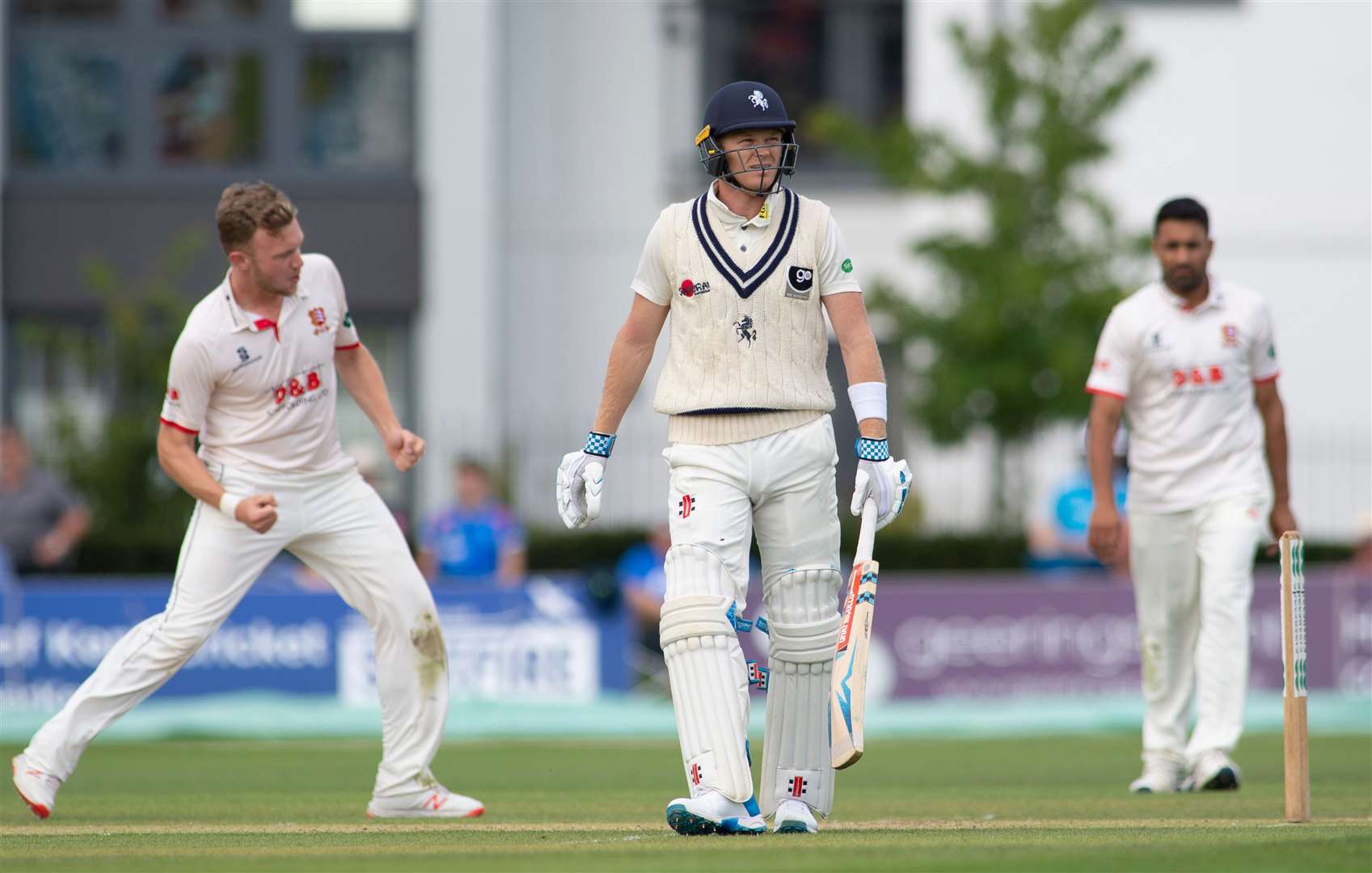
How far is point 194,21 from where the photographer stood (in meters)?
20.4

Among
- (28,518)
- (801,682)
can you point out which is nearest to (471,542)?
(28,518)

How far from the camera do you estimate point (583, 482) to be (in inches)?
241

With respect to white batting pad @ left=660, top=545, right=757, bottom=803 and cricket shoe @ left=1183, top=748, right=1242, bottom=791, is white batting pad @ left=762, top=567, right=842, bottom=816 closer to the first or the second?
white batting pad @ left=660, top=545, right=757, bottom=803

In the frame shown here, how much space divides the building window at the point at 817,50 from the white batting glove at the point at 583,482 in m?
16.0

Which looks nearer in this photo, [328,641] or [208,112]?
[328,641]

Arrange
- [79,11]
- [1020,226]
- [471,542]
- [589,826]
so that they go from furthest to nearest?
[79,11] → [1020,226] → [471,542] → [589,826]

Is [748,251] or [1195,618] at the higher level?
[748,251]

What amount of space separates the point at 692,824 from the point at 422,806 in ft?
5.06

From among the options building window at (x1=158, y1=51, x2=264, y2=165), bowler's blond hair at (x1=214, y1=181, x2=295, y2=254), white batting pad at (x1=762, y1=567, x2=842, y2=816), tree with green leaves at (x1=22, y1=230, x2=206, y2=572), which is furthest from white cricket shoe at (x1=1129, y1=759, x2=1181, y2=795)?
building window at (x1=158, y1=51, x2=264, y2=165)

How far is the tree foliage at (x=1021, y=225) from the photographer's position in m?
17.7

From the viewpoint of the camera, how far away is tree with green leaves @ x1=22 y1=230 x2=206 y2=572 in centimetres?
1720

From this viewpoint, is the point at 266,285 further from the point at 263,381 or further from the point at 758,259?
the point at 758,259

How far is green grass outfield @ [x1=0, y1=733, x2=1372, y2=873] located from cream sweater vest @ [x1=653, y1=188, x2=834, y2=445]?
1.23m

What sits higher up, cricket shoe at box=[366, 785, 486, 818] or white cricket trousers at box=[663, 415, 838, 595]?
white cricket trousers at box=[663, 415, 838, 595]
